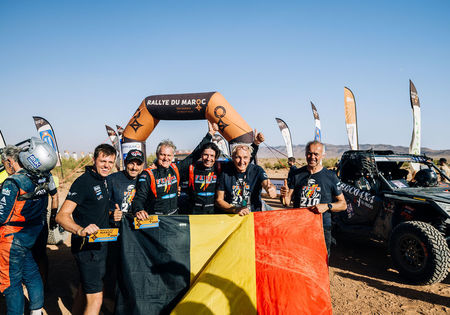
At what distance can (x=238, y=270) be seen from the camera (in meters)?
2.91

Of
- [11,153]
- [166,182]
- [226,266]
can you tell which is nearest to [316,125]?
[166,182]

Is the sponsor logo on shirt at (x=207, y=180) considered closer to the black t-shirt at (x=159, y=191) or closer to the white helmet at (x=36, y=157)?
the black t-shirt at (x=159, y=191)

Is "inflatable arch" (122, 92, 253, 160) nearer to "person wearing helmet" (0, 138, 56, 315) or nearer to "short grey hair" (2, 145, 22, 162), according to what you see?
"person wearing helmet" (0, 138, 56, 315)

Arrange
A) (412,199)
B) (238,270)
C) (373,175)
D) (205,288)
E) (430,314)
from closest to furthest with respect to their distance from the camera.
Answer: (205,288) < (238,270) < (430,314) < (412,199) < (373,175)

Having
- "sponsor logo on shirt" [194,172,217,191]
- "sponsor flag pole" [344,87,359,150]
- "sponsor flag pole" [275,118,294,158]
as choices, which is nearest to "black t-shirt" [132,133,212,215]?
"sponsor logo on shirt" [194,172,217,191]

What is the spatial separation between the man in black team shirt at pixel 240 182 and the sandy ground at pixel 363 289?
80.9 inches

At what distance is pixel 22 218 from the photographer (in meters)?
3.01

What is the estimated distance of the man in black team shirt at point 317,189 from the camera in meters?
3.54

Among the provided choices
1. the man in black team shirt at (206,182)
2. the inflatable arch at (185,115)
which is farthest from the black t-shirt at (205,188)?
the inflatable arch at (185,115)

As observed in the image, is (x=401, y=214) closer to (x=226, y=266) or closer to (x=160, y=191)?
(x=226, y=266)

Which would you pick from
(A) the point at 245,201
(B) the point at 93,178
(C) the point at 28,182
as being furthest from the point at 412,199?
(C) the point at 28,182

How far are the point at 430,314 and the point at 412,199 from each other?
6.25 ft

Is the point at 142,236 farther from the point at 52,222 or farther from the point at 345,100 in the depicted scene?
the point at 345,100

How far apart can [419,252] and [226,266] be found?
3.51m
